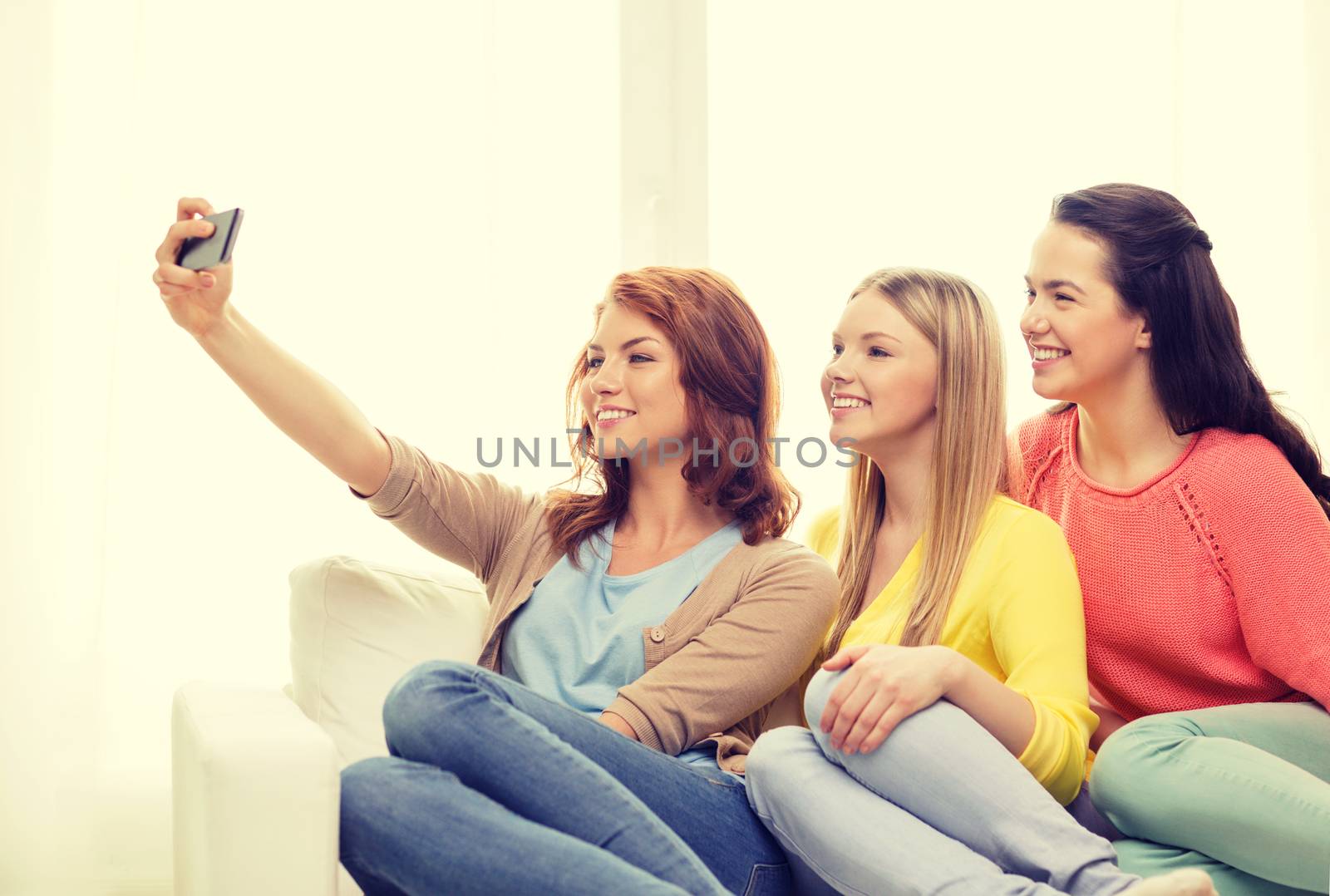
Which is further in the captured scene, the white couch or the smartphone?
the smartphone

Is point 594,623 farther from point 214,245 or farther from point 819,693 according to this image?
point 214,245

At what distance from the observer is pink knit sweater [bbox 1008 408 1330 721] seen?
152 centimetres

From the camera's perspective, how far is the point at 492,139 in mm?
2479

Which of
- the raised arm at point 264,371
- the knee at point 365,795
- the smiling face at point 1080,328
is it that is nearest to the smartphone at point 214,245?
the raised arm at point 264,371

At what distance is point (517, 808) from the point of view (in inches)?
50.7

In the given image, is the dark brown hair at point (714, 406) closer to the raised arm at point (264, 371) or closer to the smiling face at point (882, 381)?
the smiling face at point (882, 381)

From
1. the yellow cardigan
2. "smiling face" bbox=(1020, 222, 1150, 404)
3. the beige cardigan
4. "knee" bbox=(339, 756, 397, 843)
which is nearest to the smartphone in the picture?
the beige cardigan

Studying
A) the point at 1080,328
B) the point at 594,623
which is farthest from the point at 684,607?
the point at 1080,328

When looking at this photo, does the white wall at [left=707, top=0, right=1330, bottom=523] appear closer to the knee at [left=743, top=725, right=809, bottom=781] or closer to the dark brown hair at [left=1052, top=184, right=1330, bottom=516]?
the dark brown hair at [left=1052, top=184, right=1330, bottom=516]

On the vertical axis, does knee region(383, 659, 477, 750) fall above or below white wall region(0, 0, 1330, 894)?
below

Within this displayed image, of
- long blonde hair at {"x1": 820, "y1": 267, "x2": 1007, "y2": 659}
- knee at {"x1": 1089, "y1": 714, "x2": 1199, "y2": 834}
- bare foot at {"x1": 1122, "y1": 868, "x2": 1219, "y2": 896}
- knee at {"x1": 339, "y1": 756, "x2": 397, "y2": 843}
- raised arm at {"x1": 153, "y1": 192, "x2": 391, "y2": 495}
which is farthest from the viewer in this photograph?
long blonde hair at {"x1": 820, "y1": 267, "x2": 1007, "y2": 659}

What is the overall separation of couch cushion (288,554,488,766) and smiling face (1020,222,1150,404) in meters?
0.89

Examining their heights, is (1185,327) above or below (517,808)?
above

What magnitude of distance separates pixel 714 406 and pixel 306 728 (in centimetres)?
71
